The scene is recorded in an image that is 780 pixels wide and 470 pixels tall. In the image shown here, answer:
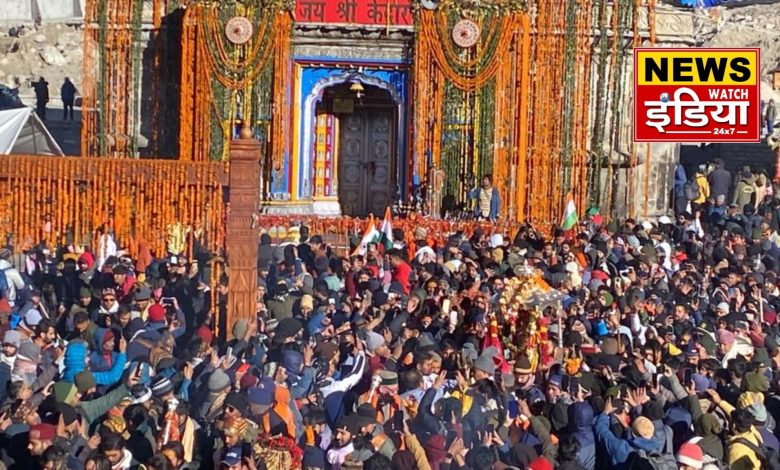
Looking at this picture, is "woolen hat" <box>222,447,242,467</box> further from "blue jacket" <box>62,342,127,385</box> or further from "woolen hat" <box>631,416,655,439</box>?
"woolen hat" <box>631,416,655,439</box>

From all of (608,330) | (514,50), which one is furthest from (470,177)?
(608,330)

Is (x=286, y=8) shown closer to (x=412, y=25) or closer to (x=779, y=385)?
(x=412, y=25)

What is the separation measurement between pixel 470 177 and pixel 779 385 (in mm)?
12736

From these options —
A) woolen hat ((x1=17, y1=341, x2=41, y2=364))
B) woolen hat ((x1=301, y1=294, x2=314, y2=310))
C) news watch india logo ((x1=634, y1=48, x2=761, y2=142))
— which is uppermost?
news watch india logo ((x1=634, y1=48, x2=761, y2=142))

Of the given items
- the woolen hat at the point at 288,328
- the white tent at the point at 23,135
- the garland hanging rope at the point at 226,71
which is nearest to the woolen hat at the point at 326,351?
the woolen hat at the point at 288,328

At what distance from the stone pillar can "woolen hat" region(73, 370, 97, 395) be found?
3.04 meters

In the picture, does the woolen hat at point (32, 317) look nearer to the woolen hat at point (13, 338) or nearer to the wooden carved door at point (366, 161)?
the woolen hat at point (13, 338)

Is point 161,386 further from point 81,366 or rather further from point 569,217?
point 569,217

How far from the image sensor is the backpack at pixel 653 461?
9.71 meters

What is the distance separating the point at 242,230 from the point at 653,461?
6229mm

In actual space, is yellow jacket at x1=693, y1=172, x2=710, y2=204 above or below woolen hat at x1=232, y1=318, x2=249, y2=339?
above

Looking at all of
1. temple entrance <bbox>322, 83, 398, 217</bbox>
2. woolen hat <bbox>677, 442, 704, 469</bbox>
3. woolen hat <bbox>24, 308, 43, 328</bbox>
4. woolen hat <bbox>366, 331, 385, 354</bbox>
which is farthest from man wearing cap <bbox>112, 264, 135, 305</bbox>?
temple entrance <bbox>322, 83, 398, 217</bbox>

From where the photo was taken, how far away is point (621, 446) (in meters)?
10.1

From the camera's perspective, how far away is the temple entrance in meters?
26.6
